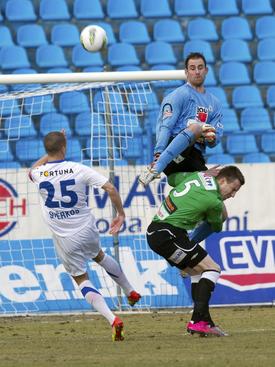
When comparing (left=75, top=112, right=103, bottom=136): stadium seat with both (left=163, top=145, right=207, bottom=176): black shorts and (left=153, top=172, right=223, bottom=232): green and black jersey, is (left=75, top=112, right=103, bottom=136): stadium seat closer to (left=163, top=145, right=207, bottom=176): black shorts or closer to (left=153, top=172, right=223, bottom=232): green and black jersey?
(left=163, top=145, right=207, bottom=176): black shorts

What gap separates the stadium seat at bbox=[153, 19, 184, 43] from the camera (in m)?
18.0

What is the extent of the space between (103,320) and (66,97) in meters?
5.57

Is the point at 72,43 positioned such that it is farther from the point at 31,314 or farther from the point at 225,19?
the point at 31,314

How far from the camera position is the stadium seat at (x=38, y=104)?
1334cm

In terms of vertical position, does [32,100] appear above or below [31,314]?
above

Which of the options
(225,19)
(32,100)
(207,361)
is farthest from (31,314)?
(225,19)

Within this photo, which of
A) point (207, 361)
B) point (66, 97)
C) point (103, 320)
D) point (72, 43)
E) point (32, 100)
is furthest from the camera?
point (72, 43)

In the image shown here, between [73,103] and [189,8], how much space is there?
3957 mm

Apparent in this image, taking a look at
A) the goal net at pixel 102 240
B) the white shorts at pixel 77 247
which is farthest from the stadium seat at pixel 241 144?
the white shorts at pixel 77 247

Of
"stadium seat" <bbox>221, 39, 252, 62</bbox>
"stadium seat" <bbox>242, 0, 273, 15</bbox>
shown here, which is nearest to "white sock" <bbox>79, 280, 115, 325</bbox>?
"stadium seat" <bbox>221, 39, 252, 62</bbox>

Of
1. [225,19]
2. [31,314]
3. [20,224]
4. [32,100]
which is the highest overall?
[225,19]

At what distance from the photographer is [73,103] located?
15469 millimetres

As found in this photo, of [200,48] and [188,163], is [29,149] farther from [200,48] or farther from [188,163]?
[200,48]

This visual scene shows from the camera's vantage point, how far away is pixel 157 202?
12273mm
